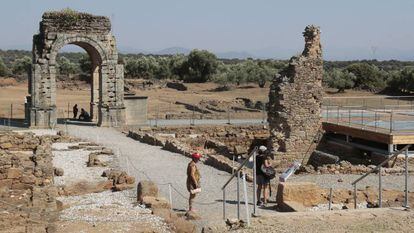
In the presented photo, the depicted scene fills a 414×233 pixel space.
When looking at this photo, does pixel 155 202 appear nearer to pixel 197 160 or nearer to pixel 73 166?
pixel 197 160

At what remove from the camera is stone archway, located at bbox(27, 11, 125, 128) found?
34062 millimetres

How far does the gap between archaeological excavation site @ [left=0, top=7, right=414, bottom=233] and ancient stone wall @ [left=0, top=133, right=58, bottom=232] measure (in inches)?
1.8

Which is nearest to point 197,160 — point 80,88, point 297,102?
point 297,102

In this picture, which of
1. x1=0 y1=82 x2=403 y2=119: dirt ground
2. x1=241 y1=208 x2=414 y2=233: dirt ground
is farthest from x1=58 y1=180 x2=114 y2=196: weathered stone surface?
x1=0 y1=82 x2=403 y2=119: dirt ground

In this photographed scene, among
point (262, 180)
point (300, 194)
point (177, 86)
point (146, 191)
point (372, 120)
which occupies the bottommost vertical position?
point (146, 191)

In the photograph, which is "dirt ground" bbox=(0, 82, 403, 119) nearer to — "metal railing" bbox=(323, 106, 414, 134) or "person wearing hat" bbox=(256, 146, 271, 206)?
"metal railing" bbox=(323, 106, 414, 134)

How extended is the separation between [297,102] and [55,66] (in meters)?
15.9

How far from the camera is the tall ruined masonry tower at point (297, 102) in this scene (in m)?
24.5

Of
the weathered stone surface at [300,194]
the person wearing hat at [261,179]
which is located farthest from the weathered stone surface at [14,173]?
the weathered stone surface at [300,194]

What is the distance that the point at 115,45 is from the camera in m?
35.3

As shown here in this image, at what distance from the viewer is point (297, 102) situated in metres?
24.7

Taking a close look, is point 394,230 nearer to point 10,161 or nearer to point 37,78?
point 10,161

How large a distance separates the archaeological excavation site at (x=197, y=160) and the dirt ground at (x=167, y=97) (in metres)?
A: 0.82

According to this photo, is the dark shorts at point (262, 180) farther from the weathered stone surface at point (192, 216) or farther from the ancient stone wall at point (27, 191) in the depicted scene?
the ancient stone wall at point (27, 191)
